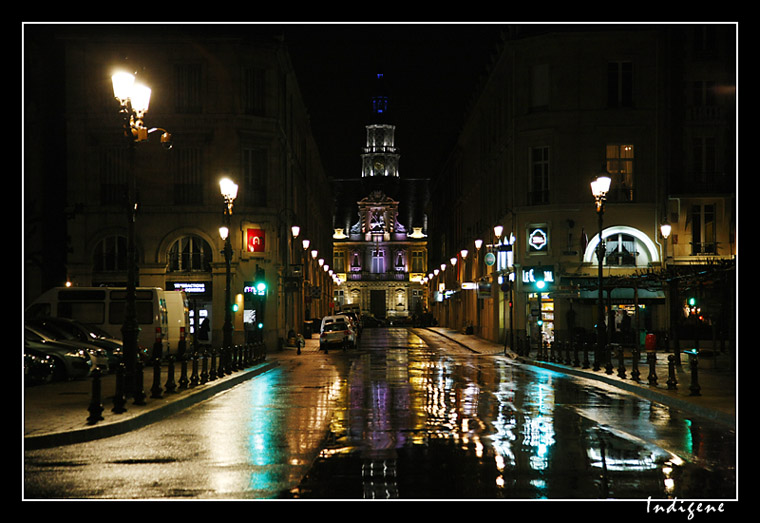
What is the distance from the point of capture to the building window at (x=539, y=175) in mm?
46938

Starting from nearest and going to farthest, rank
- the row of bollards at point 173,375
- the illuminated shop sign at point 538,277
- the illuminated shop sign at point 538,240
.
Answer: the row of bollards at point 173,375 < the illuminated shop sign at point 538,277 < the illuminated shop sign at point 538,240

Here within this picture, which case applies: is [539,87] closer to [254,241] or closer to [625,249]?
[625,249]

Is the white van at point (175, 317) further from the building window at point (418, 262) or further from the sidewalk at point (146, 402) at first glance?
the building window at point (418, 262)

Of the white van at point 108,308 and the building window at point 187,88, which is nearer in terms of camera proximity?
the white van at point 108,308

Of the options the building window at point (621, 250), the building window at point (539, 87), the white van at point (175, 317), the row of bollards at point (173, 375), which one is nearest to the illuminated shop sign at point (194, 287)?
the white van at point (175, 317)

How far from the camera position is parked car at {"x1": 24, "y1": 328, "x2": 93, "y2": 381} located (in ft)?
76.4

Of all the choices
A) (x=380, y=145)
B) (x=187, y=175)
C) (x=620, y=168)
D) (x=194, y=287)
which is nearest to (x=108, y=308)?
(x=194, y=287)

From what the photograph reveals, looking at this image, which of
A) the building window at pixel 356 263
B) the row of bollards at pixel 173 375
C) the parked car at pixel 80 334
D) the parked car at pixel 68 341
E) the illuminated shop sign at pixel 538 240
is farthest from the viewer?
the building window at pixel 356 263

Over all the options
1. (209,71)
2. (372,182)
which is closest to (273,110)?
(209,71)

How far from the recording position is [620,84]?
46.3m

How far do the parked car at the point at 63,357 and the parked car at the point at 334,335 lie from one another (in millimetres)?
22538

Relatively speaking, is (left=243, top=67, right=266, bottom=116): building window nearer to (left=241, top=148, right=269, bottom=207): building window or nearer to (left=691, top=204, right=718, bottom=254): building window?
(left=241, top=148, right=269, bottom=207): building window

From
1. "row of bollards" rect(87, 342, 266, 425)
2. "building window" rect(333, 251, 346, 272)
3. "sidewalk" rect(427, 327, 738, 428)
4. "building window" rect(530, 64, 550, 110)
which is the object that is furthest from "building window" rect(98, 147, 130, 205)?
"building window" rect(333, 251, 346, 272)

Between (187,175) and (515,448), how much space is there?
3691 cm
